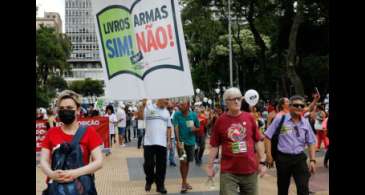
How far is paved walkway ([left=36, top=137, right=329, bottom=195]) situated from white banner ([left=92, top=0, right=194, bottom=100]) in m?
4.76

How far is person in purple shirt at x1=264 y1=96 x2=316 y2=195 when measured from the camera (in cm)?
702

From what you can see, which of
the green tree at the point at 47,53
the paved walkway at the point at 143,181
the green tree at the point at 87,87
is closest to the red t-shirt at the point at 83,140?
the paved walkway at the point at 143,181

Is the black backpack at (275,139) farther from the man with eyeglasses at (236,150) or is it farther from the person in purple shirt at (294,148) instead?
the man with eyeglasses at (236,150)

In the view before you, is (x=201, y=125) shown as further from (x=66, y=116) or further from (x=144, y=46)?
(x=66, y=116)

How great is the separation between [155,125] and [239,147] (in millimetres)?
3736

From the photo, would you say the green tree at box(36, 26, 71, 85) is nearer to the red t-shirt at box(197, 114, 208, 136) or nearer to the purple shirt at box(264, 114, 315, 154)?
the red t-shirt at box(197, 114, 208, 136)

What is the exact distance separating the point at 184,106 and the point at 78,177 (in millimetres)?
6569

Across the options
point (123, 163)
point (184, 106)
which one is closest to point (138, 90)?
point (184, 106)

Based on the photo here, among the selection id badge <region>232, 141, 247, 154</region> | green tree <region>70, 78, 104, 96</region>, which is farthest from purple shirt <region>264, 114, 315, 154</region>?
green tree <region>70, 78, 104, 96</region>

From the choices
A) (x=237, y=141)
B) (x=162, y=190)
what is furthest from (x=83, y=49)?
(x=237, y=141)

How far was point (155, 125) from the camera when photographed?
32.1 feet

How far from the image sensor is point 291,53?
22750 mm

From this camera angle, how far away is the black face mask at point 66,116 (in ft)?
15.0
